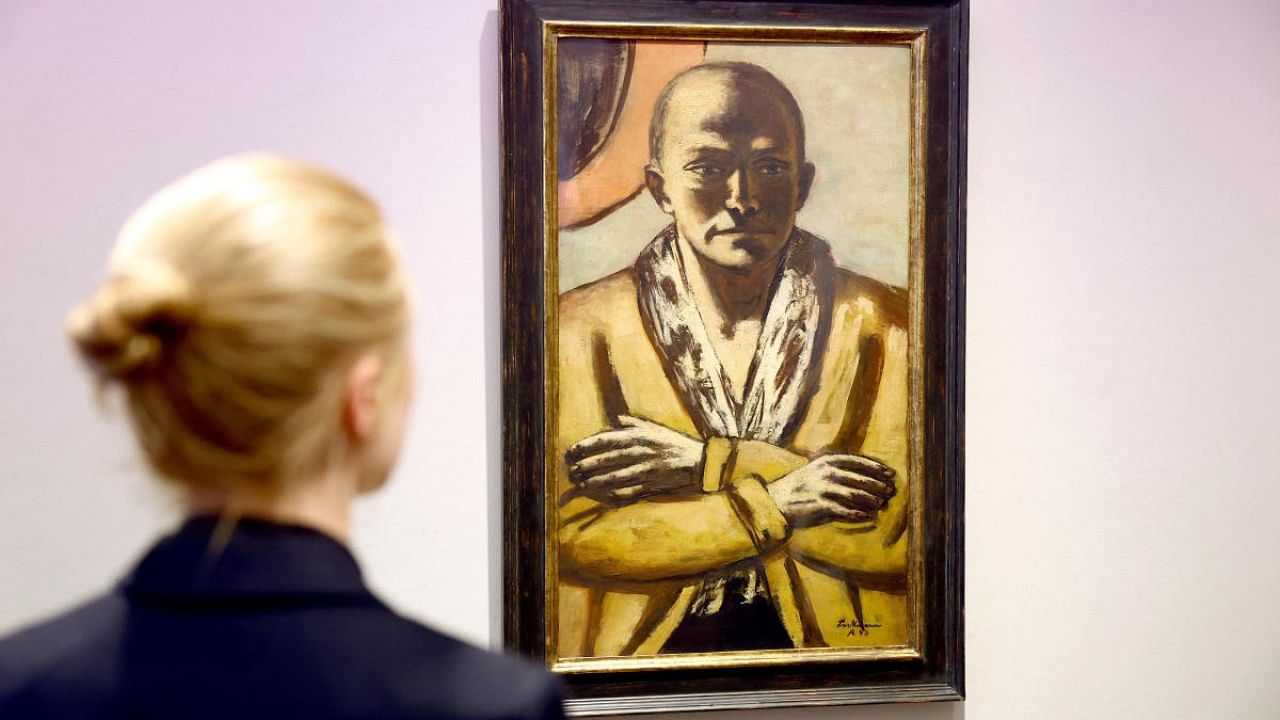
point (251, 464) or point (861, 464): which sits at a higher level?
point (251, 464)

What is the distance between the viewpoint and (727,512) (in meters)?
1.83

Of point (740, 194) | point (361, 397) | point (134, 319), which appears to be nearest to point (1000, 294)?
point (740, 194)

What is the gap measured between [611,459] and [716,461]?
17cm

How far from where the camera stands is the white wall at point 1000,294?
175 cm

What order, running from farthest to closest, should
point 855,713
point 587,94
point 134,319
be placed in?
point 855,713 → point 587,94 → point 134,319

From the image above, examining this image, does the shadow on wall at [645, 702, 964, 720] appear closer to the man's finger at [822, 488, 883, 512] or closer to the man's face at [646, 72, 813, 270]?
the man's finger at [822, 488, 883, 512]

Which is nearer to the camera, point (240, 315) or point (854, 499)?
point (240, 315)

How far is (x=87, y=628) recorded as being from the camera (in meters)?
0.73

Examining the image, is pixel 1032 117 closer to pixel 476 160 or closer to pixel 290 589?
pixel 476 160

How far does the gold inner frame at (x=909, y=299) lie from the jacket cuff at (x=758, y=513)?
0.19 metres

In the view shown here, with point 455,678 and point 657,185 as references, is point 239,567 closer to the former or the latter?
point 455,678

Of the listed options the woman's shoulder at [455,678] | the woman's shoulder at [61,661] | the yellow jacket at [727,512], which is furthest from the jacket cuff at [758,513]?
the woman's shoulder at [61,661]

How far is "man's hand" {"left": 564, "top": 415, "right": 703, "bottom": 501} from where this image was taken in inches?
71.1
